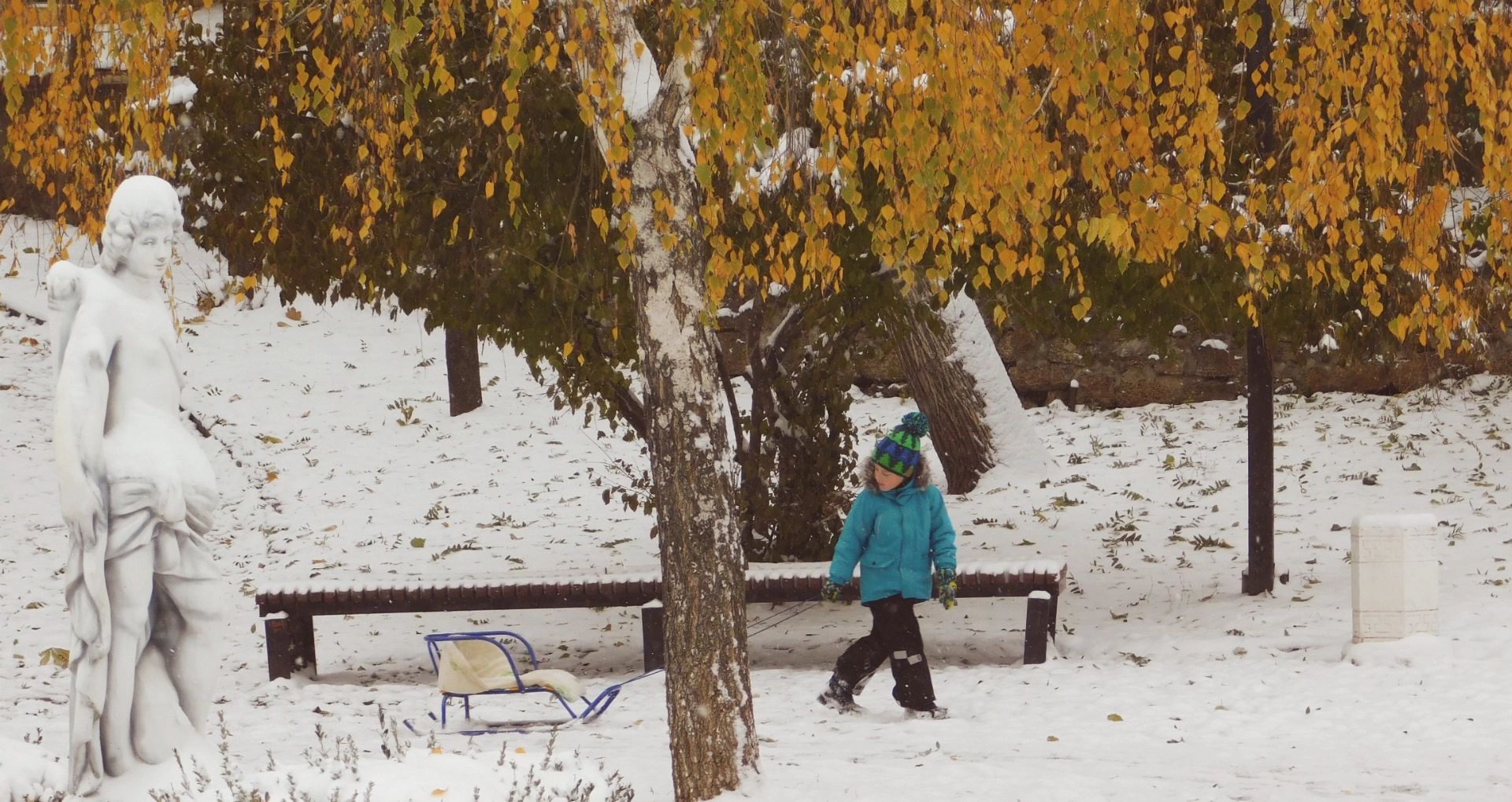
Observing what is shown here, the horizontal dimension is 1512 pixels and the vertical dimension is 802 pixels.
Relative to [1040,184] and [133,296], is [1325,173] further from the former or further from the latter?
[133,296]

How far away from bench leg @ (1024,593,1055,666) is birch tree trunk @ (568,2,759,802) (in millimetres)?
3274

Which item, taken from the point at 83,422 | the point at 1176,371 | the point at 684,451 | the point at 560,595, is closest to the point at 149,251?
the point at 83,422

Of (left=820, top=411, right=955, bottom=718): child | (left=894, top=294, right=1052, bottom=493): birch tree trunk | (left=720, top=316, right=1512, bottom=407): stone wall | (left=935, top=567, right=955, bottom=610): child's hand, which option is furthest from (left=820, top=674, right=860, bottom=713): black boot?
(left=720, top=316, right=1512, bottom=407): stone wall

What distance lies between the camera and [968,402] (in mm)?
12242

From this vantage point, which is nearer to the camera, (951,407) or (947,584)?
(947,584)

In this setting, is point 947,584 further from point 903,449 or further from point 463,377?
point 463,377

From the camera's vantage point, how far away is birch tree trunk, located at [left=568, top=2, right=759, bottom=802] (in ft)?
17.3

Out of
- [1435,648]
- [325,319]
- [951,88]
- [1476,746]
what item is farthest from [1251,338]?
[325,319]

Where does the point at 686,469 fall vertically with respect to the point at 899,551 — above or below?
above

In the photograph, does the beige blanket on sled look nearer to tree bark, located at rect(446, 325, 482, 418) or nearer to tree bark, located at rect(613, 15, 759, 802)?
tree bark, located at rect(613, 15, 759, 802)

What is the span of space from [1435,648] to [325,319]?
1347 centimetres

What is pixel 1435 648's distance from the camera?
25.6 ft

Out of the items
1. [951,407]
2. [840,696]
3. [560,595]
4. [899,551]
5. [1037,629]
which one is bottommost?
[840,696]

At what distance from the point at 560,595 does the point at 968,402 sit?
4.71 m
